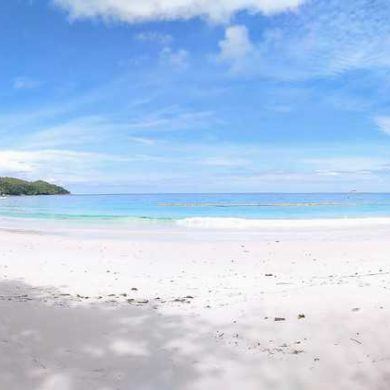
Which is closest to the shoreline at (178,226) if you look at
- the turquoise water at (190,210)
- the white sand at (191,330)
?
the turquoise water at (190,210)

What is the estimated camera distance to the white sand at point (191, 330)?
4836 mm

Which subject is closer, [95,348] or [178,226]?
[95,348]

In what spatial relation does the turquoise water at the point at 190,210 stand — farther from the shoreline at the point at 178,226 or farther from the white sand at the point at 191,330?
the white sand at the point at 191,330

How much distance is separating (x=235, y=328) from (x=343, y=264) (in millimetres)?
7382

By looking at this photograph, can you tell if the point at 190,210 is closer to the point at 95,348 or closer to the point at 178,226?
the point at 178,226

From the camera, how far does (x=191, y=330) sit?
20.4 ft

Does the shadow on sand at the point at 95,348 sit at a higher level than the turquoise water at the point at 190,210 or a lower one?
lower

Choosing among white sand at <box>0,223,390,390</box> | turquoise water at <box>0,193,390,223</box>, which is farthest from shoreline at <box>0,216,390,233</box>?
white sand at <box>0,223,390,390</box>

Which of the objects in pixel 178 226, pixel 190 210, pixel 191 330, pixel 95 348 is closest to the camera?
pixel 95 348

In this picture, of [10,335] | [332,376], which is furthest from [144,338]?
[332,376]

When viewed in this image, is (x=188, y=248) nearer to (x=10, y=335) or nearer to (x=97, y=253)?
(x=97, y=253)

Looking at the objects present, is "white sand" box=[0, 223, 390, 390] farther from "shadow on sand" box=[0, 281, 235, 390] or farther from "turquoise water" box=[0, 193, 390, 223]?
"turquoise water" box=[0, 193, 390, 223]

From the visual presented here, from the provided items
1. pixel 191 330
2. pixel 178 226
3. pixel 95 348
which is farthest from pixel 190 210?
pixel 95 348

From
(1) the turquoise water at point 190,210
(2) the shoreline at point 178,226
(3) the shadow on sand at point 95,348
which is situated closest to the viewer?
(3) the shadow on sand at point 95,348
